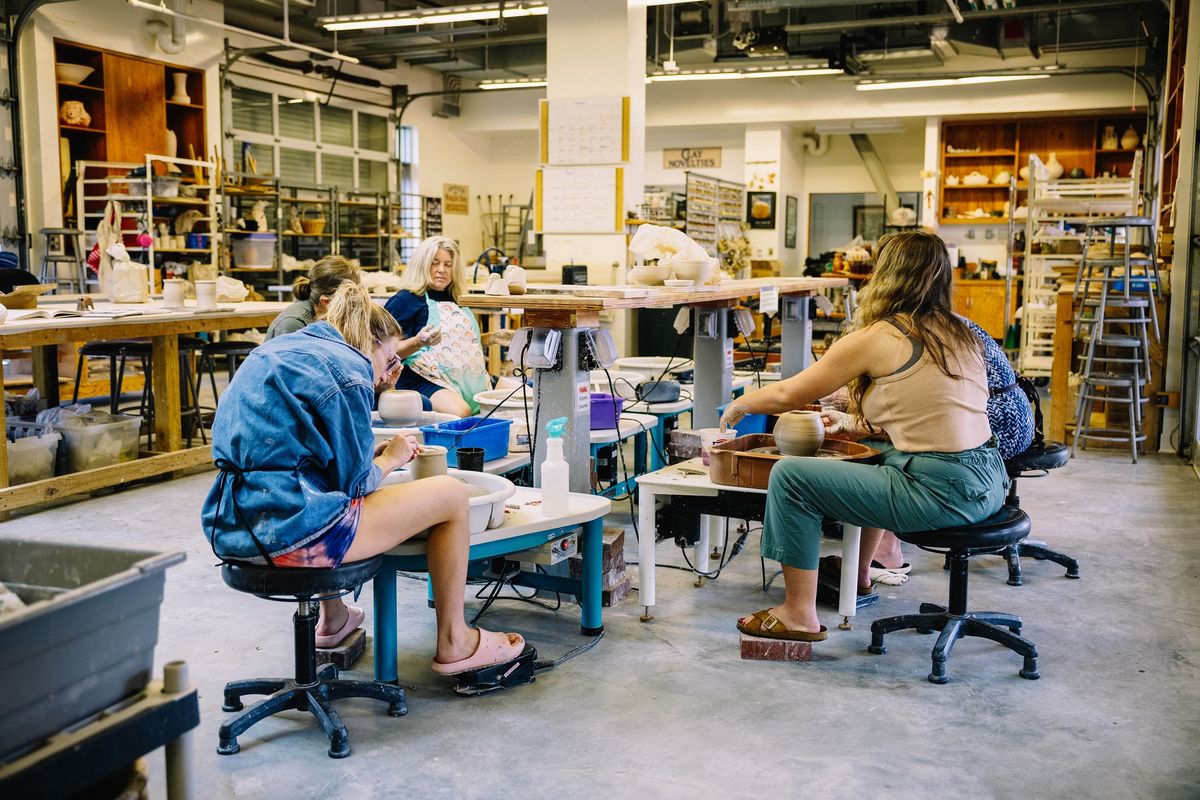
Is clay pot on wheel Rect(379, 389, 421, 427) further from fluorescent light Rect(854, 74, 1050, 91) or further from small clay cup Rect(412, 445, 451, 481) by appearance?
fluorescent light Rect(854, 74, 1050, 91)

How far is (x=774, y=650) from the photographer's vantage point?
338 centimetres

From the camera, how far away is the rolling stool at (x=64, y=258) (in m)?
9.42

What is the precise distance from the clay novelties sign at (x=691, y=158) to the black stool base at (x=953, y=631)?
43.3 feet

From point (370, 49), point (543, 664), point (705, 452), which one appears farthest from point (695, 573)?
point (370, 49)

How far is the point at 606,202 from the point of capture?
8.33 meters

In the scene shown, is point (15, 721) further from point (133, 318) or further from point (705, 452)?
point (133, 318)

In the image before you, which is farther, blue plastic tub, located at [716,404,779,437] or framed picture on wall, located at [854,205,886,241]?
framed picture on wall, located at [854,205,886,241]

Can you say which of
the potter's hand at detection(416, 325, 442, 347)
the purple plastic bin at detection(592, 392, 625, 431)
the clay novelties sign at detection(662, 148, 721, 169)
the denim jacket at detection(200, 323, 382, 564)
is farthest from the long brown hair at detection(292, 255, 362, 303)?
the clay novelties sign at detection(662, 148, 721, 169)

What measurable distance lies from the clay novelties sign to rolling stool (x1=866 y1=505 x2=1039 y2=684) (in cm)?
1310

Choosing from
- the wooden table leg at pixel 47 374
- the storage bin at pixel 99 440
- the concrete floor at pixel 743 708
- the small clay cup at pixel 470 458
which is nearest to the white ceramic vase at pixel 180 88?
the wooden table leg at pixel 47 374

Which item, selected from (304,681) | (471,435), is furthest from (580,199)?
(304,681)

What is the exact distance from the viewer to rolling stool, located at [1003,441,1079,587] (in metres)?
4.12

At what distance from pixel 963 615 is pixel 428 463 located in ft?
5.95

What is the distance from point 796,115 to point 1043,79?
10.3 feet
